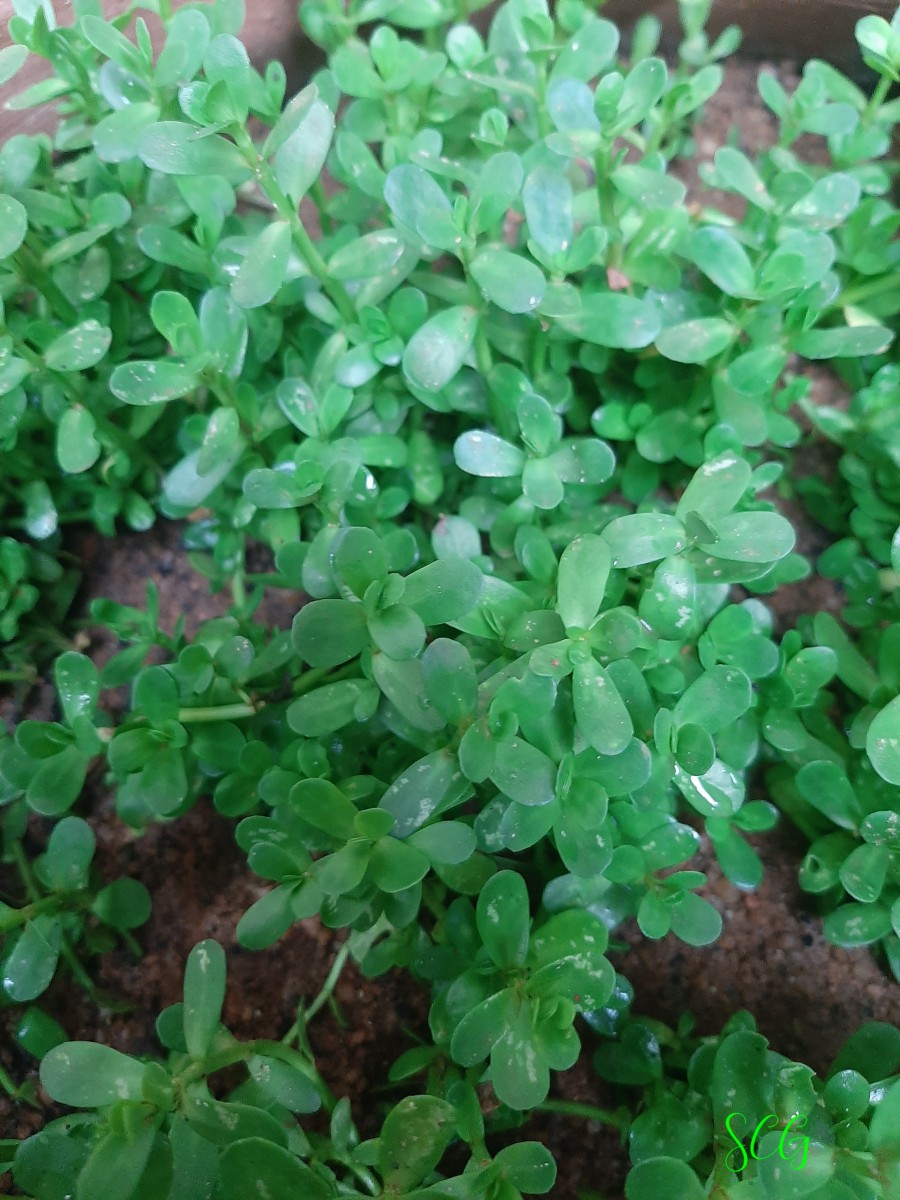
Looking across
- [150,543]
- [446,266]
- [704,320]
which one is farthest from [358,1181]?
[446,266]

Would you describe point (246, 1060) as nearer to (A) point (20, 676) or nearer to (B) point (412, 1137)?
(B) point (412, 1137)

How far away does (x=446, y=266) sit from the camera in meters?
1.24

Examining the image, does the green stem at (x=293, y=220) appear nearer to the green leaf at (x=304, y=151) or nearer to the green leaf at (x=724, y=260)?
the green leaf at (x=304, y=151)

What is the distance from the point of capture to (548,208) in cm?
89

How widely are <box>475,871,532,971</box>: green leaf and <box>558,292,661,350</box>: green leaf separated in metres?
0.58

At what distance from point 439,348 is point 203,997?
683 mm

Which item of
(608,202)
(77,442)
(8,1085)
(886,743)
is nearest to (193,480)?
(77,442)

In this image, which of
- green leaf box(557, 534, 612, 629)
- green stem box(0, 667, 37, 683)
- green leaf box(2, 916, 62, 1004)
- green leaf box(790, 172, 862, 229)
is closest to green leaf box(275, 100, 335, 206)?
green leaf box(557, 534, 612, 629)

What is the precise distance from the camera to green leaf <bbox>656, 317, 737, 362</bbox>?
0.95m

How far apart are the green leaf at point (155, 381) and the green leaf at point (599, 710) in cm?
51

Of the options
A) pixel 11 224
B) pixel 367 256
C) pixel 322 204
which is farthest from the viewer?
pixel 322 204

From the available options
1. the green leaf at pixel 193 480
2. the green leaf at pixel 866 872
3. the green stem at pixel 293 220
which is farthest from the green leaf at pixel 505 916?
the green stem at pixel 293 220

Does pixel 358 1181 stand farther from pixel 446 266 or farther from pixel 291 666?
pixel 446 266

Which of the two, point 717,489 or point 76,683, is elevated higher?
point 717,489
